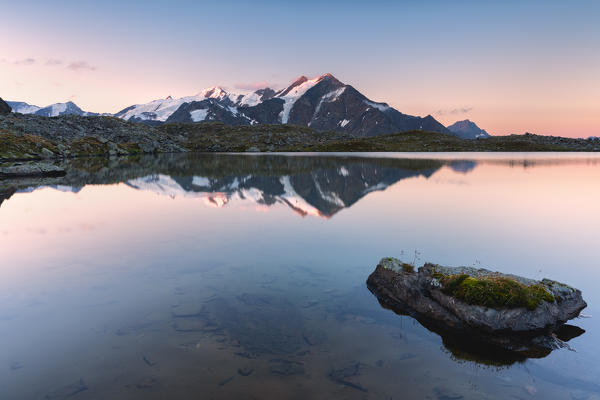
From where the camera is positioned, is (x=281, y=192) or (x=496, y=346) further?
(x=281, y=192)

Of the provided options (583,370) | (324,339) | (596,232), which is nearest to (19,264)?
(324,339)

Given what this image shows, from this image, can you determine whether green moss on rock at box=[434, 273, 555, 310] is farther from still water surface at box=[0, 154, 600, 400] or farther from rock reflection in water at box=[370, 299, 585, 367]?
still water surface at box=[0, 154, 600, 400]

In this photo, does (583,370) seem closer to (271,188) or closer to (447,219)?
(447,219)

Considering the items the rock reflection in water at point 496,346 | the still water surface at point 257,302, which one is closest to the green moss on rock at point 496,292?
the rock reflection in water at point 496,346

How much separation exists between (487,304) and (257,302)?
9.34 metres

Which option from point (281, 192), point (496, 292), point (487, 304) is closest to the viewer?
point (487, 304)

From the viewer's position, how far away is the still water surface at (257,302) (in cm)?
944

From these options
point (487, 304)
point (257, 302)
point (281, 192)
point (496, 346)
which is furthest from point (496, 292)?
point (281, 192)

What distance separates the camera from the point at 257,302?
46.8 ft

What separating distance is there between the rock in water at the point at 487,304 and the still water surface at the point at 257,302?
Answer: 34.4 inches

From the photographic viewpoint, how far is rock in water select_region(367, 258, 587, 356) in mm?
12039

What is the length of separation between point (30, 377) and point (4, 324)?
467 cm

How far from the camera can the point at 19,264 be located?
19.5m

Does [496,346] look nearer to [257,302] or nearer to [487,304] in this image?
[487,304]
